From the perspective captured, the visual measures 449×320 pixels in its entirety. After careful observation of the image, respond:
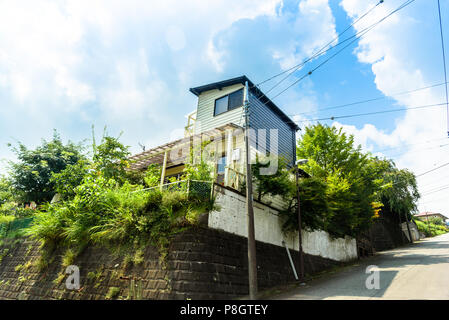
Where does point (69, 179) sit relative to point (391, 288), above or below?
above

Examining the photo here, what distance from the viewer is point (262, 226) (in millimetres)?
11516

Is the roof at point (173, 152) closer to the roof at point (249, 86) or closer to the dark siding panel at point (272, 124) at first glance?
the dark siding panel at point (272, 124)

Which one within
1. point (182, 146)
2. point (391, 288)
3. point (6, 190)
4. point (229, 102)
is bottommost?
point (391, 288)

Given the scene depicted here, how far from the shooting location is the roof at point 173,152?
1353 centimetres

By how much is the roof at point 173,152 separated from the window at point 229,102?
328cm

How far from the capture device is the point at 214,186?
9789mm

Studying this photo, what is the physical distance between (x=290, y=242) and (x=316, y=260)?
266 centimetres

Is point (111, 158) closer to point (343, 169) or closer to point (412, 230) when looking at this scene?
point (343, 169)

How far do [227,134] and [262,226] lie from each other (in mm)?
5153

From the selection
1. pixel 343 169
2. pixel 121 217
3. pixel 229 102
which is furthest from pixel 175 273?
pixel 343 169

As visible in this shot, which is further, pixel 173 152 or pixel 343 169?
pixel 343 169

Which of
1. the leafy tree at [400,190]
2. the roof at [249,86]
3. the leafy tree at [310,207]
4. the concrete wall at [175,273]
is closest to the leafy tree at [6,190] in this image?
the concrete wall at [175,273]

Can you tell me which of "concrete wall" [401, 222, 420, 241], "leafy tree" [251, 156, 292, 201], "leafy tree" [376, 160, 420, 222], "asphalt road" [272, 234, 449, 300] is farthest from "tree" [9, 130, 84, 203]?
"concrete wall" [401, 222, 420, 241]

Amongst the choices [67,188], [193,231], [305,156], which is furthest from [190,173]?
[305,156]
